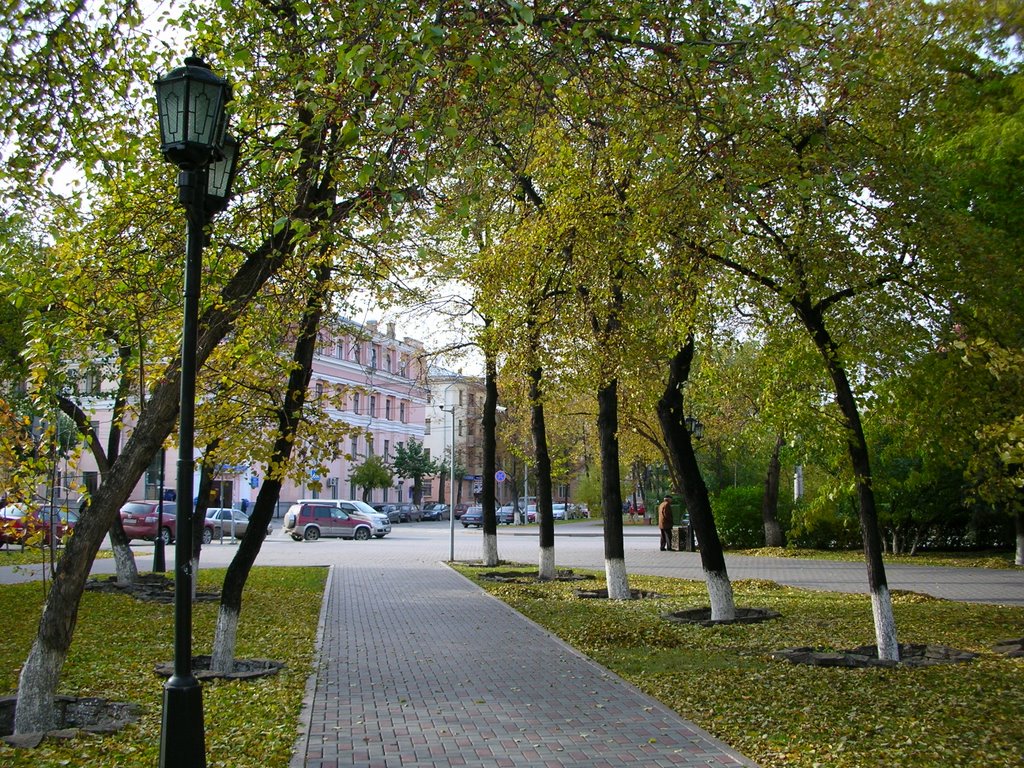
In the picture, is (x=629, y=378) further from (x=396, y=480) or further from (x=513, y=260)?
(x=396, y=480)

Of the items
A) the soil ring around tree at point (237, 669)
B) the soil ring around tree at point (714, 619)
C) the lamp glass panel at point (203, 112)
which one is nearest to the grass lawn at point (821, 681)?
the soil ring around tree at point (714, 619)

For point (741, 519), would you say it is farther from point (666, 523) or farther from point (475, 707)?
point (475, 707)

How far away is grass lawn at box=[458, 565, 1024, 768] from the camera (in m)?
6.23

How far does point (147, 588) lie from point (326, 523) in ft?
74.2

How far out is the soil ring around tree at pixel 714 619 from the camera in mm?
12398

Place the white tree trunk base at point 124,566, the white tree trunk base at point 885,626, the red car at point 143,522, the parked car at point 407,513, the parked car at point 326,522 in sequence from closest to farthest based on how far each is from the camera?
the white tree trunk base at point 885,626
the white tree trunk base at point 124,566
the red car at point 143,522
the parked car at point 326,522
the parked car at point 407,513

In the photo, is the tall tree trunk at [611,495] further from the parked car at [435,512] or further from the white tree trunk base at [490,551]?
the parked car at [435,512]

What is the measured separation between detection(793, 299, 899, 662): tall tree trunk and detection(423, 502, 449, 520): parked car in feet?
183

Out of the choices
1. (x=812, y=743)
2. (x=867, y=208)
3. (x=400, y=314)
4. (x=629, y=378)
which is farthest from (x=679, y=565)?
(x=812, y=743)

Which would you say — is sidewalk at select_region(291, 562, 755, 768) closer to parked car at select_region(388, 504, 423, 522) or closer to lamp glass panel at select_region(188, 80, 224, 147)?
lamp glass panel at select_region(188, 80, 224, 147)

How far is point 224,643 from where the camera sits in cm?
910

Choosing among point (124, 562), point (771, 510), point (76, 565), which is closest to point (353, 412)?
point (771, 510)

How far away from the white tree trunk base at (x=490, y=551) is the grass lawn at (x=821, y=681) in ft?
25.2

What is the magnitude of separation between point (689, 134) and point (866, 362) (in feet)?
11.7
